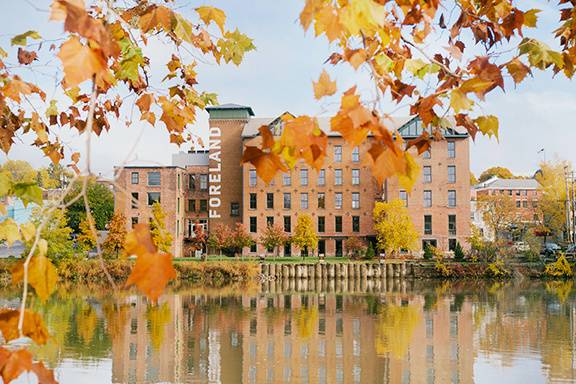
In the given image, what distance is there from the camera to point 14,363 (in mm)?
1817

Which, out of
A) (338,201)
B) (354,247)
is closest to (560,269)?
(354,247)

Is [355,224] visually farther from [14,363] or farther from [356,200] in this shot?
[14,363]

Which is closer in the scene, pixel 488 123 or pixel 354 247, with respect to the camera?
pixel 488 123

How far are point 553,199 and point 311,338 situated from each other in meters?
44.3

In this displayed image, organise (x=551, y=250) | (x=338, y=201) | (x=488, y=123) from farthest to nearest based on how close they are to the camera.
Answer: (x=338, y=201) → (x=551, y=250) → (x=488, y=123)

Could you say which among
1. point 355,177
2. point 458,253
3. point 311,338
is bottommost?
point 311,338

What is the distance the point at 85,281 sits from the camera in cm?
3938

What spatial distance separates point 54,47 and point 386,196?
151 ft

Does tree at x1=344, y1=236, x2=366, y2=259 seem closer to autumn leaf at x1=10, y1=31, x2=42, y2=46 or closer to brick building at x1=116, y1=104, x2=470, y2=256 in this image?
brick building at x1=116, y1=104, x2=470, y2=256

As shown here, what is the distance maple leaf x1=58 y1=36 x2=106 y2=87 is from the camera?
1.50m

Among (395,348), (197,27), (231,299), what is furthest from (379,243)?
(197,27)

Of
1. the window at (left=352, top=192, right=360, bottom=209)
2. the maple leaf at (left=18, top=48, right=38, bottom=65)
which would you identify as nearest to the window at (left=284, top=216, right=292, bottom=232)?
the window at (left=352, top=192, right=360, bottom=209)

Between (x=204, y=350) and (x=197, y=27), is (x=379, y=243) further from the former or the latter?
(x=197, y=27)

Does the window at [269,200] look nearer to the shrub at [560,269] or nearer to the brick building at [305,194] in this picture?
the brick building at [305,194]
